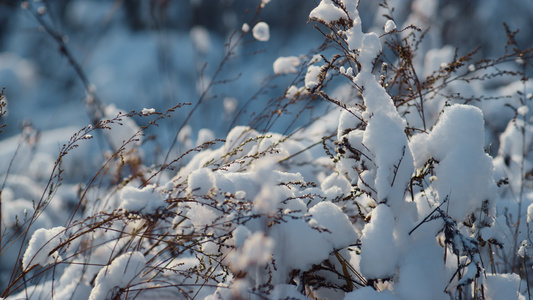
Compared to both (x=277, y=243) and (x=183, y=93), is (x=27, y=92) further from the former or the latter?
(x=277, y=243)

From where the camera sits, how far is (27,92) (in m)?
9.79

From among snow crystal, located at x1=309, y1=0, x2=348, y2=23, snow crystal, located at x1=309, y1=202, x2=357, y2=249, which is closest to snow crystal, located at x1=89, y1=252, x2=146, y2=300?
snow crystal, located at x1=309, y1=202, x2=357, y2=249

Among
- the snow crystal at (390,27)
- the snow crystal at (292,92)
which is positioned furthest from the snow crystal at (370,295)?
the snow crystal at (292,92)

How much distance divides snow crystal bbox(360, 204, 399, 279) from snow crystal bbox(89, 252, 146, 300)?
0.55 m

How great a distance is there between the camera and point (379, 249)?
91 centimetres

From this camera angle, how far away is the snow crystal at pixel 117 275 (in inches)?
40.7

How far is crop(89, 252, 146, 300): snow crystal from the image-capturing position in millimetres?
1033

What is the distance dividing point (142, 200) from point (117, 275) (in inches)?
10.3

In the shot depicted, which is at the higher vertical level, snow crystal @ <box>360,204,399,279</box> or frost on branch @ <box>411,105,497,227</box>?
frost on branch @ <box>411,105,497,227</box>

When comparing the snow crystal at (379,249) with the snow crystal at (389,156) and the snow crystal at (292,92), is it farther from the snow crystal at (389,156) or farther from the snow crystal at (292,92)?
the snow crystal at (292,92)

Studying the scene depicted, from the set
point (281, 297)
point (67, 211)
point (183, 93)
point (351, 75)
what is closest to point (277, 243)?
point (281, 297)

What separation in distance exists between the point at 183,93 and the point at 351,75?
884 centimetres

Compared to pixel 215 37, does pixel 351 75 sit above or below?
below

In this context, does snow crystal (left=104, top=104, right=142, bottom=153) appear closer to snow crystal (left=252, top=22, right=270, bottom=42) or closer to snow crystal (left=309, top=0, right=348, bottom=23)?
snow crystal (left=252, top=22, right=270, bottom=42)
